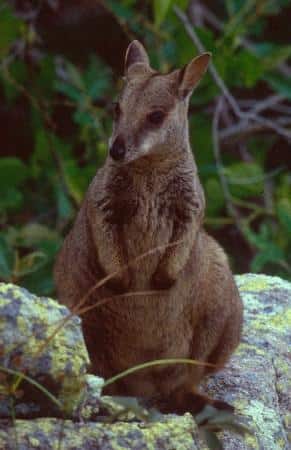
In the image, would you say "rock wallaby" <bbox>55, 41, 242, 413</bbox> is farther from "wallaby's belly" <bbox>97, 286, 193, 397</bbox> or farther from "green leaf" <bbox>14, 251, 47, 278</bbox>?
"green leaf" <bbox>14, 251, 47, 278</bbox>

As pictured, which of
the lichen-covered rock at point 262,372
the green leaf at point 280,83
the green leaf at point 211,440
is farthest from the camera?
the green leaf at point 280,83

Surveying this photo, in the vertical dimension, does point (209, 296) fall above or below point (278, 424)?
above

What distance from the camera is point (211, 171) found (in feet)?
27.6

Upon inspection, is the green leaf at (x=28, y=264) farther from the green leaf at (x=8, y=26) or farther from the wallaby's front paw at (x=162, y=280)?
the green leaf at (x=8, y=26)

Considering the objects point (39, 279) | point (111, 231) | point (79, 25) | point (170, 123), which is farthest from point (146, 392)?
point (79, 25)

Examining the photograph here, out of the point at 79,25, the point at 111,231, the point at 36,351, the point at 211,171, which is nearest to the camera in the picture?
the point at 36,351

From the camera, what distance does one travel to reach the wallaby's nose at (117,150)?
15.8 feet

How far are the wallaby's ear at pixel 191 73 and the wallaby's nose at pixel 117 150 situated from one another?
24.5 inches

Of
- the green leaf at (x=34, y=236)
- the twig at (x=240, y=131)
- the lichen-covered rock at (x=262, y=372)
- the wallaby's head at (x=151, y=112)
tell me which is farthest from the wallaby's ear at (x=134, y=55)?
the twig at (x=240, y=131)

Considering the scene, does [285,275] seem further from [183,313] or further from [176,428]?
[176,428]

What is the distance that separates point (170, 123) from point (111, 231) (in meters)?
0.58

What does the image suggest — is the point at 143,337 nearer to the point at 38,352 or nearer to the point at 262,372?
the point at 262,372

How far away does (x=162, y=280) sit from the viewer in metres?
5.06

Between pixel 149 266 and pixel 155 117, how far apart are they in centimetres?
68
